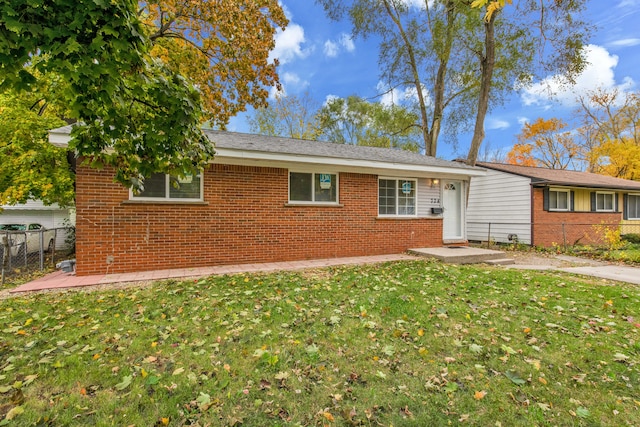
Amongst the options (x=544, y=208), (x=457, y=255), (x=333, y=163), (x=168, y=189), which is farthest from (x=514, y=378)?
(x=544, y=208)

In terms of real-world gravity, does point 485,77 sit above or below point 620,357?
above

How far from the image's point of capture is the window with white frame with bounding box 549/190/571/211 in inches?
537

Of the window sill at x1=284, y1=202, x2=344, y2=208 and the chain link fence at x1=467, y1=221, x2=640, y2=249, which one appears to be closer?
the window sill at x1=284, y1=202, x2=344, y2=208

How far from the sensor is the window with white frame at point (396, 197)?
9598 mm

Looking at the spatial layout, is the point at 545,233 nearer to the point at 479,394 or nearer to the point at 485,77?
the point at 485,77

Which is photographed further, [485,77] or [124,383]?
[485,77]

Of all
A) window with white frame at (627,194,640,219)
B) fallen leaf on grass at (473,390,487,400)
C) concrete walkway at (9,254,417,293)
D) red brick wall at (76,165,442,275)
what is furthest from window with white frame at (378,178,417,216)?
window with white frame at (627,194,640,219)

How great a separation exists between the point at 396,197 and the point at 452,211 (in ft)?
8.49

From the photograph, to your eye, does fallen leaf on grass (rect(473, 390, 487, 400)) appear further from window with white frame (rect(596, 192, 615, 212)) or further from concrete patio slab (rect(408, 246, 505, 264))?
window with white frame (rect(596, 192, 615, 212))

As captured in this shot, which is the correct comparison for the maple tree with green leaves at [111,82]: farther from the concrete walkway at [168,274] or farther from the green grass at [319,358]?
the concrete walkway at [168,274]

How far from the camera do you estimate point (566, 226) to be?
45.2 feet

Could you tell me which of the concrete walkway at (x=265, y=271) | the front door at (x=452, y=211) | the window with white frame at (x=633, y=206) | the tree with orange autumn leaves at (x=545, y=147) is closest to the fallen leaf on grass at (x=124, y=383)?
the concrete walkway at (x=265, y=271)

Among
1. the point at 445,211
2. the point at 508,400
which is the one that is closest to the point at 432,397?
the point at 508,400

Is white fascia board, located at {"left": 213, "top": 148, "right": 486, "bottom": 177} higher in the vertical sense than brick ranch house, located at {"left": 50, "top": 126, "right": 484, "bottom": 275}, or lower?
higher
